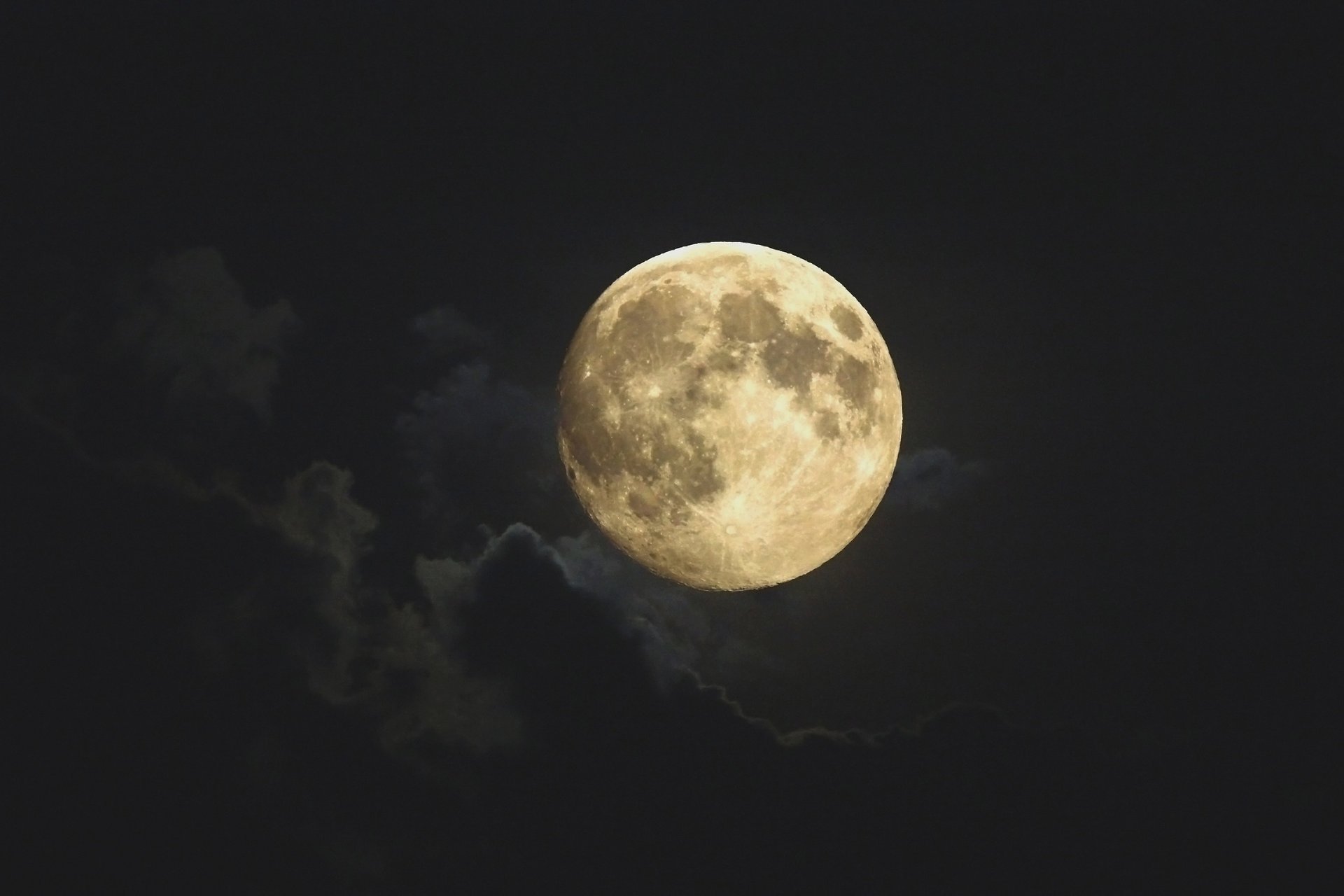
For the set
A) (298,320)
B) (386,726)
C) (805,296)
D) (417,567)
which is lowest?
(386,726)

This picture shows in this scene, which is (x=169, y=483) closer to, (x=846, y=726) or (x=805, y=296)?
(x=805, y=296)

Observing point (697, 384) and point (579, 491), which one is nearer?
point (697, 384)

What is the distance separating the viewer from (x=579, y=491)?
120 inches

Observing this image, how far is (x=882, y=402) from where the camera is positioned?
286 cm

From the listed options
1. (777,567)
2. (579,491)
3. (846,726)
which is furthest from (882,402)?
(846,726)

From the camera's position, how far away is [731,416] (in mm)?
2510

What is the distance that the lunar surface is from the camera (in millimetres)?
2543

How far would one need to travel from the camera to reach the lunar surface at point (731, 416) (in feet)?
8.34

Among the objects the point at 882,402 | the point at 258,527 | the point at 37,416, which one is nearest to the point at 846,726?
the point at 882,402

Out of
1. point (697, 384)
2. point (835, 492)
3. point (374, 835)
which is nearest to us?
point (697, 384)

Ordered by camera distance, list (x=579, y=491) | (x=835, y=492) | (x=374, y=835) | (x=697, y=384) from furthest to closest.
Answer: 1. (x=374, y=835)
2. (x=579, y=491)
3. (x=835, y=492)
4. (x=697, y=384)

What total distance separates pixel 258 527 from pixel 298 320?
118 cm

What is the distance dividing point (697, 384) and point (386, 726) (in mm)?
2746

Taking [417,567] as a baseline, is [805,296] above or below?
above
